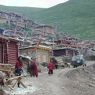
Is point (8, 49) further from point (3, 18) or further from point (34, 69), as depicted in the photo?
point (3, 18)

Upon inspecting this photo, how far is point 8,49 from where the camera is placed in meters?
39.4

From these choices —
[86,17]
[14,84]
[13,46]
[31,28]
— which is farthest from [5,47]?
[86,17]

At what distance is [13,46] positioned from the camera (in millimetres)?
40688

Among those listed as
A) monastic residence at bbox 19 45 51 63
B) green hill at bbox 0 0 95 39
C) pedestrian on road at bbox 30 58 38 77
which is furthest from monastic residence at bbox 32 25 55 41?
pedestrian on road at bbox 30 58 38 77

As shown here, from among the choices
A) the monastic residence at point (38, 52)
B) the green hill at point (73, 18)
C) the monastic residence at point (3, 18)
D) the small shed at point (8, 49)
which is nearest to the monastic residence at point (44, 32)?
the monastic residence at point (3, 18)

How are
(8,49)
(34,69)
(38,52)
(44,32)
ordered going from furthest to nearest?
1. (44,32)
2. (38,52)
3. (8,49)
4. (34,69)

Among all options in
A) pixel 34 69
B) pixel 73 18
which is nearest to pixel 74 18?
pixel 73 18

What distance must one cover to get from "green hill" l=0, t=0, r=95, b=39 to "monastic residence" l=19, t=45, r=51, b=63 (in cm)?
8396

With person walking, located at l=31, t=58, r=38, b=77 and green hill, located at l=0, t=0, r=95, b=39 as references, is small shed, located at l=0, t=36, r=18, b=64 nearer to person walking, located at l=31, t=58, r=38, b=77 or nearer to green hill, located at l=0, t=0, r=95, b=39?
person walking, located at l=31, t=58, r=38, b=77

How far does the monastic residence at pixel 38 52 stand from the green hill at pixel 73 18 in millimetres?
83960

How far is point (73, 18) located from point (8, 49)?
138m

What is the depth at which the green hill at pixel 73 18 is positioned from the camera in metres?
151

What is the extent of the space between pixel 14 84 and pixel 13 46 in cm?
1602

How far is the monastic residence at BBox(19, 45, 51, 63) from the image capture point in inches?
2058
